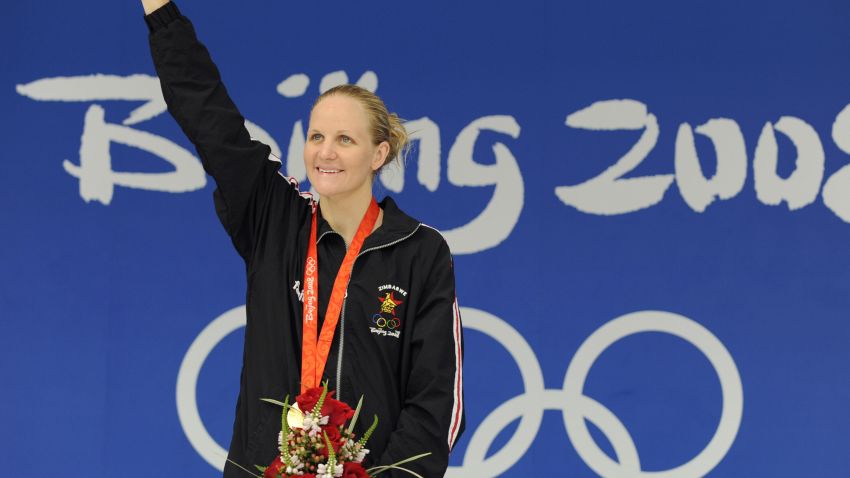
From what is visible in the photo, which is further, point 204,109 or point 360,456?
point 204,109

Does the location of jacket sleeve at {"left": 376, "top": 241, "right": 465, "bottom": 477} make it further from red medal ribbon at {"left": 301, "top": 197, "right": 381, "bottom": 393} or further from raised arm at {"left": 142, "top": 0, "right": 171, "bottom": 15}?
raised arm at {"left": 142, "top": 0, "right": 171, "bottom": 15}

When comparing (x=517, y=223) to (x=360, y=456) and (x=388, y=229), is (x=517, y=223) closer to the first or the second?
(x=388, y=229)

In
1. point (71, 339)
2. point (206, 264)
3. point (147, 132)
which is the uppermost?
point (147, 132)

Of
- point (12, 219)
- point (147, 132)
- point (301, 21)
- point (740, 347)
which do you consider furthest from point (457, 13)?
point (12, 219)

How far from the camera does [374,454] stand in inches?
72.3

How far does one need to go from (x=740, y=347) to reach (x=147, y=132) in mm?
2126

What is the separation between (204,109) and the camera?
182 cm

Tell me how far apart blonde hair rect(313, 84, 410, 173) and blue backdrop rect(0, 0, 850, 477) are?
1.49 metres

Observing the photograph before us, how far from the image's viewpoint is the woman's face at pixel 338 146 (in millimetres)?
1898

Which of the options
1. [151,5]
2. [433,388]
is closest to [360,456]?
[433,388]

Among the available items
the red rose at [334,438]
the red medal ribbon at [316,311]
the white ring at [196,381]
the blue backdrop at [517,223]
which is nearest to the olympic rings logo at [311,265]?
the red medal ribbon at [316,311]

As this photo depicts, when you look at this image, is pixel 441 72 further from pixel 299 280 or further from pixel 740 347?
pixel 299 280

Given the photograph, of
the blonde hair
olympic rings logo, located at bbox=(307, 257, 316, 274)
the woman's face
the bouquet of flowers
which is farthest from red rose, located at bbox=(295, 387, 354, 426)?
the blonde hair

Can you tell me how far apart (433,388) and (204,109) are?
0.63 m
